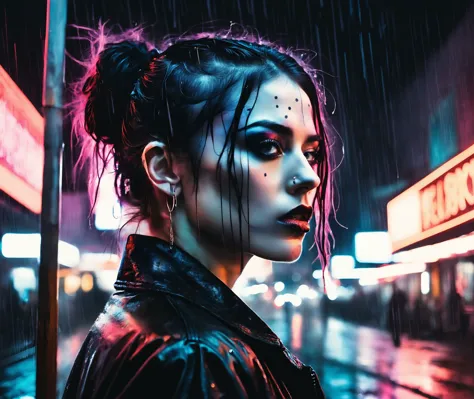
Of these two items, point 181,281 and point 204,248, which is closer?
point 181,281

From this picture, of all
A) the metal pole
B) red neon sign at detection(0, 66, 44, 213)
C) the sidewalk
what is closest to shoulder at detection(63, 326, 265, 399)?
the metal pole

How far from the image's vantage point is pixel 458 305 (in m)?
19.0

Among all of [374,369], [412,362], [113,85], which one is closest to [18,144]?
[374,369]

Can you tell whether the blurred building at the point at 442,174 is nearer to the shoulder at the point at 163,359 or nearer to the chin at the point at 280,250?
the chin at the point at 280,250

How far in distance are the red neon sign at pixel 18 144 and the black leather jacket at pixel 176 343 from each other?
7.61m

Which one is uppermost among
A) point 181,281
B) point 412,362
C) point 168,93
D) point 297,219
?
point 168,93

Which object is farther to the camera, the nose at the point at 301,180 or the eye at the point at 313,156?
the eye at the point at 313,156

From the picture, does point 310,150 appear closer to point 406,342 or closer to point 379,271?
point 406,342

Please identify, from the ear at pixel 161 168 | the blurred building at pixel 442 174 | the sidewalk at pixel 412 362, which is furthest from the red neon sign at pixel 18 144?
the blurred building at pixel 442 174

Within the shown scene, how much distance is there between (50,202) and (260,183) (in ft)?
9.31

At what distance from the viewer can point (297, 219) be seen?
1335 mm

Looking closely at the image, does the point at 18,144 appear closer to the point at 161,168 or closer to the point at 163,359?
the point at 161,168

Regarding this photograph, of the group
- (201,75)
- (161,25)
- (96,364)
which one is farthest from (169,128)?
(161,25)

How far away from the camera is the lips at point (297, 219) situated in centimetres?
132
